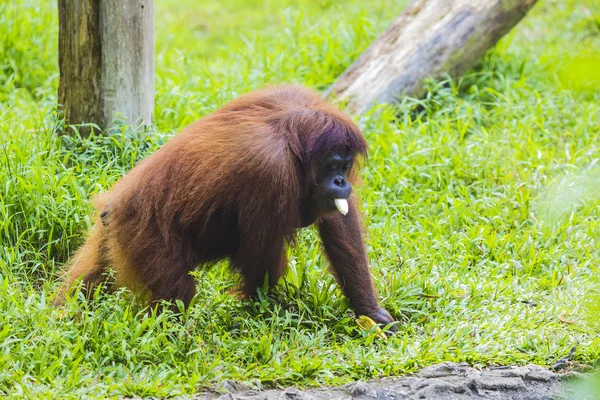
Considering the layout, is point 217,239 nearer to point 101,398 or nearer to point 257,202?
point 257,202

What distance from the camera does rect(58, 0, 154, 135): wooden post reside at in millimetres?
4371

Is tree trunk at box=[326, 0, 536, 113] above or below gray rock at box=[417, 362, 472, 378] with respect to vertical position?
above

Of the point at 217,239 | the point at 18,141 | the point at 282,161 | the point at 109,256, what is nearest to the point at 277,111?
the point at 282,161

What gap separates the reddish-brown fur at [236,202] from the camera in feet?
11.2

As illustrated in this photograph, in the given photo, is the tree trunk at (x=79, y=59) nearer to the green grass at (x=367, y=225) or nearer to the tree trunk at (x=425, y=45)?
the green grass at (x=367, y=225)

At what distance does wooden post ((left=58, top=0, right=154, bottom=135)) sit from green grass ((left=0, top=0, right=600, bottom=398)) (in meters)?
0.17

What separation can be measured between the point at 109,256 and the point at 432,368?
1.62 m

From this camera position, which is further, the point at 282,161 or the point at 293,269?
the point at 293,269

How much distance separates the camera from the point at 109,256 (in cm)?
378

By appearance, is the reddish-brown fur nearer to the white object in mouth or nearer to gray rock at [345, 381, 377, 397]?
the white object in mouth

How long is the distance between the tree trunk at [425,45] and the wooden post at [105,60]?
5.17ft

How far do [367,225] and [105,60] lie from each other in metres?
1.80

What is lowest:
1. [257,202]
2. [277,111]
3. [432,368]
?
[432,368]

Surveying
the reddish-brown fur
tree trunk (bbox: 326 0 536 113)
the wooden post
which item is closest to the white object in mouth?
the reddish-brown fur
